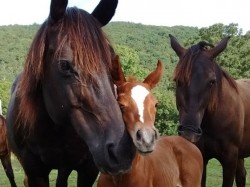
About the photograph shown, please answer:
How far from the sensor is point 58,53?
2.73 metres

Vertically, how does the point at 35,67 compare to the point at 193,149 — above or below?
above

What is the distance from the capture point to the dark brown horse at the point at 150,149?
9.69ft

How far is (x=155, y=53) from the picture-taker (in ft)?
210

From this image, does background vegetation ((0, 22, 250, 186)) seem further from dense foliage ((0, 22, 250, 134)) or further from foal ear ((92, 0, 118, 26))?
foal ear ((92, 0, 118, 26))

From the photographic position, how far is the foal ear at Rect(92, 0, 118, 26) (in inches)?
122

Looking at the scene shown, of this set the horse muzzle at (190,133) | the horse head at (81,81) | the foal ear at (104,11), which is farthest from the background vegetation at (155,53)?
the horse head at (81,81)

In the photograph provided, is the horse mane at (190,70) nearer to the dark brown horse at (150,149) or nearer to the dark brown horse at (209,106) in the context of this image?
the dark brown horse at (209,106)

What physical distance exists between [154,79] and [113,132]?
129 cm

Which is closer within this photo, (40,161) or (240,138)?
(40,161)

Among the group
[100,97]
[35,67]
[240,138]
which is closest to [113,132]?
[100,97]

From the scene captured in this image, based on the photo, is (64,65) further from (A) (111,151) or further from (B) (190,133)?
(B) (190,133)

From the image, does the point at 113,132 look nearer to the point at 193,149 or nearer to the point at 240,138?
the point at 193,149

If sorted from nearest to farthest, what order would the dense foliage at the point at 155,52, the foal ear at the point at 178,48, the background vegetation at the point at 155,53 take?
the foal ear at the point at 178,48
the background vegetation at the point at 155,53
the dense foliage at the point at 155,52

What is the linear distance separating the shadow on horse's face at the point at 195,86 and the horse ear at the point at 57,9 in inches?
97.4
